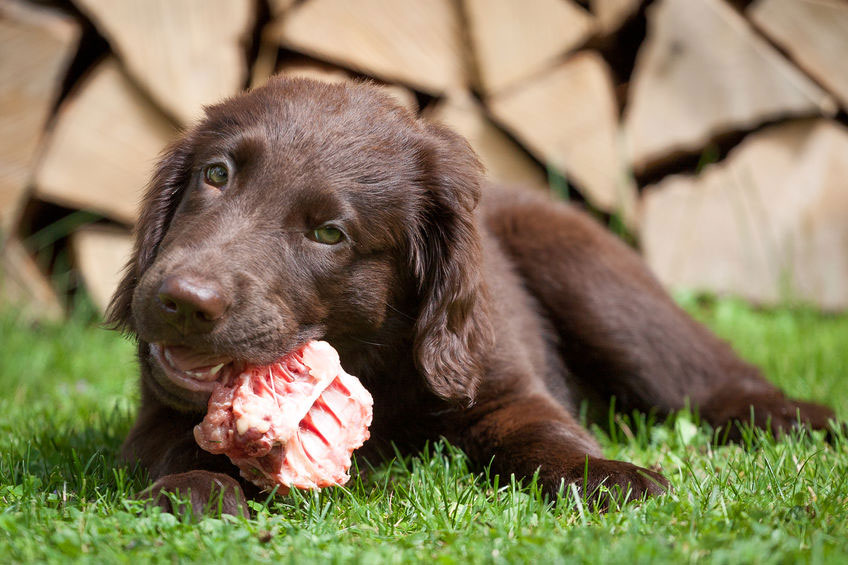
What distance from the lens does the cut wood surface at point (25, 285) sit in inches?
181

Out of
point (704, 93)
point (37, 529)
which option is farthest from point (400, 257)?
point (704, 93)

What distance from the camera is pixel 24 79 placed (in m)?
4.35

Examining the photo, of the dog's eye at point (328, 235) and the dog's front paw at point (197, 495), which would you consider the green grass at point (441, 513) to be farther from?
the dog's eye at point (328, 235)

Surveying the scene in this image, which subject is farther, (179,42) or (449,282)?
(179,42)

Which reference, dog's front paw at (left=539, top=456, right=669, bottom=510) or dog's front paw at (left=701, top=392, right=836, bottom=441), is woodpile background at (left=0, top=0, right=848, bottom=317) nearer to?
dog's front paw at (left=701, top=392, right=836, bottom=441)

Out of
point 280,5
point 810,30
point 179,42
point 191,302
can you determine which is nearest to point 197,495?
point 191,302

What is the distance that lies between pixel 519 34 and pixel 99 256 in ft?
8.15

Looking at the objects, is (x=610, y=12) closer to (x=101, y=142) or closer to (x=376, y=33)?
(x=376, y=33)

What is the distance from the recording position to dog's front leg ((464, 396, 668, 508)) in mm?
2098

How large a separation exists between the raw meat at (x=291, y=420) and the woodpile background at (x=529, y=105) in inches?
107

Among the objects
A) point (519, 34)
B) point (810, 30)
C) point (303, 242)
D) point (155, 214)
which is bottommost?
point (155, 214)

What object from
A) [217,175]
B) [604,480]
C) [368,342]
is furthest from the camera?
[368,342]

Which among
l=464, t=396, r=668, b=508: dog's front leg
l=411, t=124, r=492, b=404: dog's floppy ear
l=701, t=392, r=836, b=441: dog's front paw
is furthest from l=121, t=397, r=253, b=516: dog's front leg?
l=701, t=392, r=836, b=441: dog's front paw

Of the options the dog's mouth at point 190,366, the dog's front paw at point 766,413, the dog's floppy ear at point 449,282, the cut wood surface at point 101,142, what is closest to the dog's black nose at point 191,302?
the dog's mouth at point 190,366
